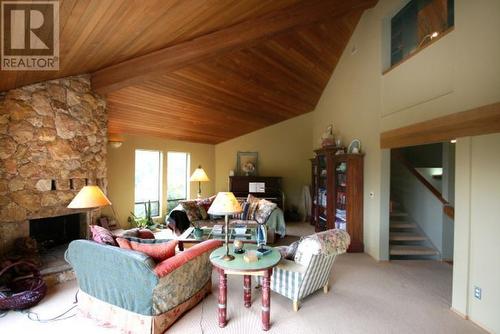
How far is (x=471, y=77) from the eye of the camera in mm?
2570

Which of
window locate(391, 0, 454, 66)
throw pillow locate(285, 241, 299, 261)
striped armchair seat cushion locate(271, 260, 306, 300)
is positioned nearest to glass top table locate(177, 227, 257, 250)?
throw pillow locate(285, 241, 299, 261)

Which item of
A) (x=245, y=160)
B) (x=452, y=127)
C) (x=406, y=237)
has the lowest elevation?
(x=406, y=237)

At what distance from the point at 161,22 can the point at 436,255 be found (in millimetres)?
5570

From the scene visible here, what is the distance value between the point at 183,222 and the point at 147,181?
201 cm

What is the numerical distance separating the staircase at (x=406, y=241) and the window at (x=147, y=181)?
558 cm

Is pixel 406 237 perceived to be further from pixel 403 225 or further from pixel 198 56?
pixel 198 56

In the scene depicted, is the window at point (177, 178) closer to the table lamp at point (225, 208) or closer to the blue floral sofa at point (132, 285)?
the blue floral sofa at point (132, 285)

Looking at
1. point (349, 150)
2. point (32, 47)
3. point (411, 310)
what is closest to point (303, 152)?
point (349, 150)

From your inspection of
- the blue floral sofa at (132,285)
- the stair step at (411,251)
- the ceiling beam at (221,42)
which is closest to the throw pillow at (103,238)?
the blue floral sofa at (132,285)

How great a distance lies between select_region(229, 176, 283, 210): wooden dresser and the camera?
7.12 meters

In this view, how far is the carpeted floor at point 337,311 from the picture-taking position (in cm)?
243

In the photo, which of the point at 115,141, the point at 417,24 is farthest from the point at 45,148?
the point at 417,24

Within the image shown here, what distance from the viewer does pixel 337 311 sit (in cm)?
275

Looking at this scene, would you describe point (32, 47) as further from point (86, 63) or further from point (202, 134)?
point (202, 134)
